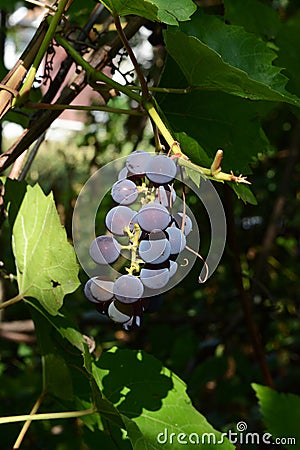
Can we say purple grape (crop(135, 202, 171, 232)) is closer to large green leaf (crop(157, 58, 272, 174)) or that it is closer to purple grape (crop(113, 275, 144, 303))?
purple grape (crop(113, 275, 144, 303))

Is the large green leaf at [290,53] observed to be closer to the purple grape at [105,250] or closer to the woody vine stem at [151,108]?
the woody vine stem at [151,108]

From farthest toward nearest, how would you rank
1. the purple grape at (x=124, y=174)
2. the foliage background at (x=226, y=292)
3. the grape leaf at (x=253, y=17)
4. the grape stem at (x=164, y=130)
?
the grape leaf at (x=253, y=17) < the foliage background at (x=226, y=292) < the purple grape at (x=124, y=174) < the grape stem at (x=164, y=130)

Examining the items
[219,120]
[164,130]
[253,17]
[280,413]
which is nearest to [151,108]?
[164,130]

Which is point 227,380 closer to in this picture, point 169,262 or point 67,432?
point 67,432

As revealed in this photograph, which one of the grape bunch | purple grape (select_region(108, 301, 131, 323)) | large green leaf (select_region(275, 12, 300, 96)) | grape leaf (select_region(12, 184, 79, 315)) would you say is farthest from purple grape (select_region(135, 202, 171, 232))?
large green leaf (select_region(275, 12, 300, 96))

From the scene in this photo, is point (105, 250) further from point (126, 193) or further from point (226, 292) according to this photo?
point (226, 292)

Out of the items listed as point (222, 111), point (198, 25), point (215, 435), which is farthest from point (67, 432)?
point (198, 25)

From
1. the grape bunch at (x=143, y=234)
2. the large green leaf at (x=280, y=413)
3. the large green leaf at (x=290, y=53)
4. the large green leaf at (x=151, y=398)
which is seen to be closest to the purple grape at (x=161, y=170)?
the grape bunch at (x=143, y=234)
